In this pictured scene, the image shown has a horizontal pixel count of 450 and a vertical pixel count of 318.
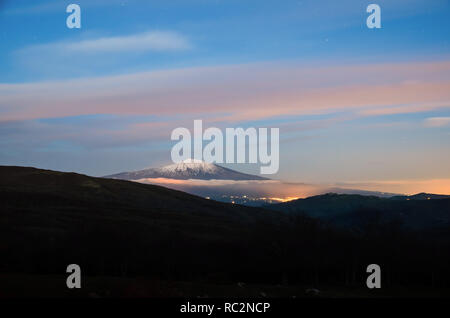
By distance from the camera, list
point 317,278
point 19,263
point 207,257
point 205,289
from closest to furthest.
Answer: point 205,289 < point 19,263 < point 317,278 < point 207,257

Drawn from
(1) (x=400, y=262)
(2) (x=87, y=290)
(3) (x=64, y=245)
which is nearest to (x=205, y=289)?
(2) (x=87, y=290)

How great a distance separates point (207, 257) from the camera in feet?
481

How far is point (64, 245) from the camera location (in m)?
127

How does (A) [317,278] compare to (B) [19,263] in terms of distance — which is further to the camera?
(A) [317,278]

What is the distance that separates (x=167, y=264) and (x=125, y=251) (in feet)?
37.0

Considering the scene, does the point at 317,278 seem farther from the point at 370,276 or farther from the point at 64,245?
the point at 64,245

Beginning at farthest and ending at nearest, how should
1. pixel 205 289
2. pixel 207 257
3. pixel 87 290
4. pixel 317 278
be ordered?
1. pixel 207 257
2. pixel 317 278
3. pixel 205 289
4. pixel 87 290
